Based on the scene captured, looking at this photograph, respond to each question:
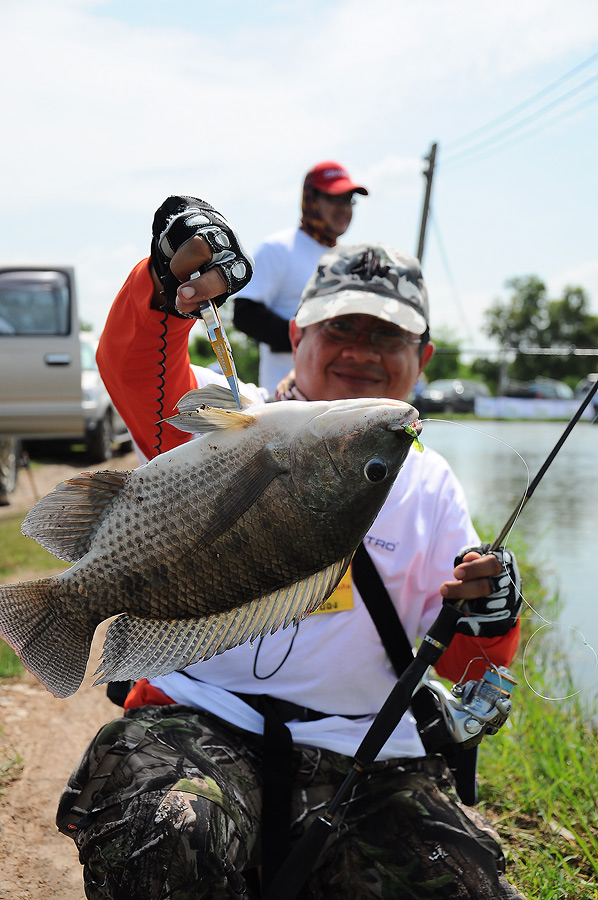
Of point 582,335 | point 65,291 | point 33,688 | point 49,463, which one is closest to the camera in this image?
point 33,688

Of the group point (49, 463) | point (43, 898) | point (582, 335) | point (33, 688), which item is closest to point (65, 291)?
point (49, 463)

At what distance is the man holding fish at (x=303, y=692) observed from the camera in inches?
73.1

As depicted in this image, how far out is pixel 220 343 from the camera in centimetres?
165

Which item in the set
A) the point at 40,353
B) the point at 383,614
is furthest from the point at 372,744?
the point at 40,353

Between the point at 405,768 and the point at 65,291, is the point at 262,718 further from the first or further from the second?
the point at 65,291

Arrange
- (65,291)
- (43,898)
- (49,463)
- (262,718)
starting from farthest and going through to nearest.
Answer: (49,463), (65,291), (43,898), (262,718)

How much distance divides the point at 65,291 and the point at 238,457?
763 centimetres

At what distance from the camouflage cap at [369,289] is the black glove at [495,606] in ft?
2.66

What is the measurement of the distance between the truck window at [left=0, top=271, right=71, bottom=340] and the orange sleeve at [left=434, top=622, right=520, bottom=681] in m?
7.13

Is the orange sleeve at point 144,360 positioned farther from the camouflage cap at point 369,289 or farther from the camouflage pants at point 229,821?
the camouflage pants at point 229,821

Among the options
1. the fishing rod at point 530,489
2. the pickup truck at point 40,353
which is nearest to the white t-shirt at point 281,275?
the fishing rod at point 530,489

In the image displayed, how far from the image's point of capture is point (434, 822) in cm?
220

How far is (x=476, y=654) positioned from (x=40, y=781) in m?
1.91

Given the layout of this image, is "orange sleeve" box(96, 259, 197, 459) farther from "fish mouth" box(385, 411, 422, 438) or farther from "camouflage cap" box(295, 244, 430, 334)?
"fish mouth" box(385, 411, 422, 438)
